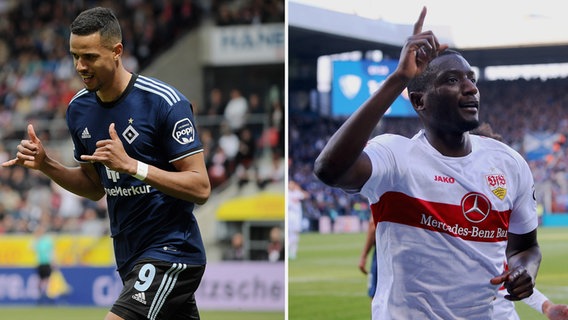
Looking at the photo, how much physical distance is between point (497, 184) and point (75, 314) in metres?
13.9

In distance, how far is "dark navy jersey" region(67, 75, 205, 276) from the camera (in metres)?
5.11

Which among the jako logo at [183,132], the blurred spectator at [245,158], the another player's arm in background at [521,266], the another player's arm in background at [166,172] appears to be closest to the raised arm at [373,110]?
the another player's arm in background at [521,266]

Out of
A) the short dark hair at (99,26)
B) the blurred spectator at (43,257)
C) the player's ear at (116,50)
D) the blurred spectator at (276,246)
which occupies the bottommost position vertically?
the blurred spectator at (43,257)

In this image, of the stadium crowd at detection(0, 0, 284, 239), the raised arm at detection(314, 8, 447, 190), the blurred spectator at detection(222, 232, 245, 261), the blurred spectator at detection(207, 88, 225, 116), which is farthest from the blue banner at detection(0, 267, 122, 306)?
the raised arm at detection(314, 8, 447, 190)

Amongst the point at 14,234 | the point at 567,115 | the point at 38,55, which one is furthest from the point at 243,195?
the point at 567,115

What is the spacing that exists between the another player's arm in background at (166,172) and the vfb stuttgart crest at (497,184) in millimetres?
1603

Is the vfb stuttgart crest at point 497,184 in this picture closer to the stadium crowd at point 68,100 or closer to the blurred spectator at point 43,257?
the stadium crowd at point 68,100

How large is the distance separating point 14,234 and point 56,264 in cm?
166

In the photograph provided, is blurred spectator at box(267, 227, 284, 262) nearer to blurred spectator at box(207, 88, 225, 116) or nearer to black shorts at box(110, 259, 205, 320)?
blurred spectator at box(207, 88, 225, 116)

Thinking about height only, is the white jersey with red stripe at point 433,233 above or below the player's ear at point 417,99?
below

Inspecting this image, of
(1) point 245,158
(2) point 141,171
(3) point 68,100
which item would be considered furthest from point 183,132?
(3) point 68,100

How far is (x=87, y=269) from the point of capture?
18.8 m

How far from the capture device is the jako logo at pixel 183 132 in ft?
16.7

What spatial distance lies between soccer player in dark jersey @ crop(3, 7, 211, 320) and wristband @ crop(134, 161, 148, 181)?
18cm
